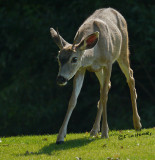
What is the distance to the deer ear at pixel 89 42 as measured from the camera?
809 cm

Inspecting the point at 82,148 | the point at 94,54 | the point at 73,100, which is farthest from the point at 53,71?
the point at 82,148

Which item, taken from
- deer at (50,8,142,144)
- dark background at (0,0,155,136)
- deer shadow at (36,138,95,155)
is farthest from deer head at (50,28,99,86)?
dark background at (0,0,155,136)

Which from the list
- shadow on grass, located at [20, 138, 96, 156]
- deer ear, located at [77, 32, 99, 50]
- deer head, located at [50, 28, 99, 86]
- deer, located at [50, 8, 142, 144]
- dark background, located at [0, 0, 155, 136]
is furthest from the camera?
dark background, located at [0, 0, 155, 136]

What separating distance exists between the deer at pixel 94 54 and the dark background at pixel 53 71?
4.86m

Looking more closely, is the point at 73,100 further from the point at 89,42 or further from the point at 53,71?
the point at 53,71

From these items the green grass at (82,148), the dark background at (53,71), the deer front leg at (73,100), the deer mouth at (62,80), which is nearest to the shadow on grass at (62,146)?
the green grass at (82,148)

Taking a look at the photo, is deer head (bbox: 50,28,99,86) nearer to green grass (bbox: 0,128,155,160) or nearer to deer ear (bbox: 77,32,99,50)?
deer ear (bbox: 77,32,99,50)

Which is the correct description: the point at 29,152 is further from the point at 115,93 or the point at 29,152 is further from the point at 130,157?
the point at 115,93

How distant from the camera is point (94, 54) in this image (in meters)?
8.48

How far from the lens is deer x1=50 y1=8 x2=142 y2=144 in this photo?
7.91m

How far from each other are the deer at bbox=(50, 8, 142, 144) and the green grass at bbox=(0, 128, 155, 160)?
0.31 metres

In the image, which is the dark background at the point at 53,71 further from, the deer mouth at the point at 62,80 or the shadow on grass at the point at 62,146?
the deer mouth at the point at 62,80

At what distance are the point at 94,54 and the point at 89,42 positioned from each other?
14.5 inches

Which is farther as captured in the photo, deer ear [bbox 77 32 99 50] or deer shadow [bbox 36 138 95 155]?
deer ear [bbox 77 32 99 50]
